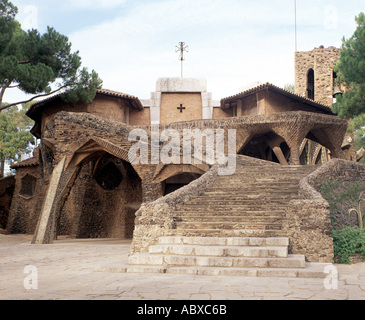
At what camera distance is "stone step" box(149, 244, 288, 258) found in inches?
Answer: 253

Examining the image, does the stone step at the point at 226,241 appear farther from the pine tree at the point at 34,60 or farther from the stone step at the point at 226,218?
the pine tree at the point at 34,60

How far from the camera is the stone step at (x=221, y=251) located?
21.1 feet

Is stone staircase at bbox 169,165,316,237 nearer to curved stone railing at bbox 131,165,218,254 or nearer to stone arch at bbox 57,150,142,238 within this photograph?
curved stone railing at bbox 131,165,218,254

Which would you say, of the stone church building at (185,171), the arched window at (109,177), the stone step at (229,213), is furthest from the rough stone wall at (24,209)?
the stone step at (229,213)

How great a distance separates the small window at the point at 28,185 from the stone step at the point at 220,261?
899 inches

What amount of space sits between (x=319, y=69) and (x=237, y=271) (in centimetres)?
2712

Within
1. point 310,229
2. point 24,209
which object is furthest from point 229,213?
point 24,209

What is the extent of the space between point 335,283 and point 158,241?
137 inches

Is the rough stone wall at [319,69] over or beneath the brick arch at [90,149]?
over

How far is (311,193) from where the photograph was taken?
8.38 metres

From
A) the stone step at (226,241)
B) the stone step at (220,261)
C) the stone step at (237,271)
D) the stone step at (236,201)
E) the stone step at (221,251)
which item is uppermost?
the stone step at (236,201)
